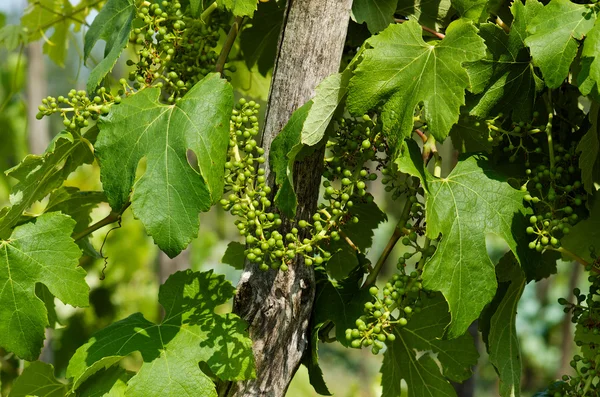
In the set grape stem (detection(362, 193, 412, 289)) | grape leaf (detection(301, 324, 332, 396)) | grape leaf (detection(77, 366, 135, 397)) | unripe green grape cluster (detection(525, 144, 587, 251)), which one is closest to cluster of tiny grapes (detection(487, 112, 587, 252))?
unripe green grape cluster (detection(525, 144, 587, 251))

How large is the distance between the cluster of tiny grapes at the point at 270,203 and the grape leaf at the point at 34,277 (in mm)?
388

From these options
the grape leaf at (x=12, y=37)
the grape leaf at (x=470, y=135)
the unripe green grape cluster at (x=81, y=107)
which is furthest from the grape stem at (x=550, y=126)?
the grape leaf at (x=12, y=37)

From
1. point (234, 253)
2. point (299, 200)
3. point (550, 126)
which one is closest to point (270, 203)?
point (299, 200)

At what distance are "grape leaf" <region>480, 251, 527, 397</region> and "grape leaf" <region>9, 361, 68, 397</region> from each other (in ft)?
3.34

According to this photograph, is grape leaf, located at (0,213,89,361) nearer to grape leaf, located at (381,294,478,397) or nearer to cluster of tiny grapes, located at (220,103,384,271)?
cluster of tiny grapes, located at (220,103,384,271)

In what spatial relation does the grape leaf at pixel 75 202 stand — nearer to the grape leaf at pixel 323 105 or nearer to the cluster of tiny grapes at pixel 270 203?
the cluster of tiny grapes at pixel 270 203

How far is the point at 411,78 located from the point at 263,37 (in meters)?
0.63

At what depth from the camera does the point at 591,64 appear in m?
1.21

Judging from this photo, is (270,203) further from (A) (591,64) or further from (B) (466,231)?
(A) (591,64)

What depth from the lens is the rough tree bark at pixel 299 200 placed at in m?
1.46

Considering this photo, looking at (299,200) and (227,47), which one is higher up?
(227,47)

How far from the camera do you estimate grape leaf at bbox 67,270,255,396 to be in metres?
1.42

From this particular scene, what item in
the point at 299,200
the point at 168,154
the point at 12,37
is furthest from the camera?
the point at 12,37

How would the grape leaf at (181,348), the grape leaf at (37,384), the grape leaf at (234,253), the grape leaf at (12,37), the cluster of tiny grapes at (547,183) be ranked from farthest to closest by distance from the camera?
the grape leaf at (12,37) < the grape leaf at (234,253) < the grape leaf at (37,384) < the grape leaf at (181,348) < the cluster of tiny grapes at (547,183)
